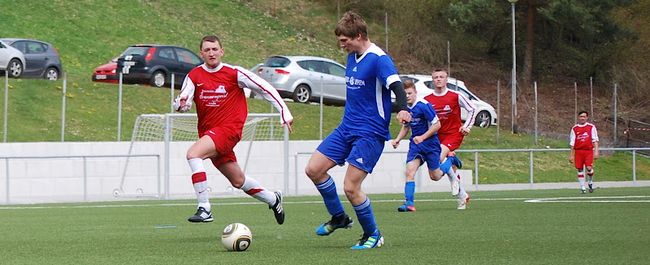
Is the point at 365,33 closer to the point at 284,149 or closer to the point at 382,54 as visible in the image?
the point at 382,54

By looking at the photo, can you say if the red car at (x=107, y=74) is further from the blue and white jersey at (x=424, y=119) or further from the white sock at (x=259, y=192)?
the white sock at (x=259, y=192)

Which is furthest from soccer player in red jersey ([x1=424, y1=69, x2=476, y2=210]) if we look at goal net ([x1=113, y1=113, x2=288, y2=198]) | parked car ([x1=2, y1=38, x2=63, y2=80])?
parked car ([x1=2, y1=38, x2=63, y2=80])

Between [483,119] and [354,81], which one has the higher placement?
[483,119]

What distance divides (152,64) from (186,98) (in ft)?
81.8

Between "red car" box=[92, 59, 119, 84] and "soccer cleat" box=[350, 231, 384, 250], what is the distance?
91.1 ft

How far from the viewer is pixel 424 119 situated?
1767cm

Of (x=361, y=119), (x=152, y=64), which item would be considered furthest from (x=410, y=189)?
(x=152, y=64)

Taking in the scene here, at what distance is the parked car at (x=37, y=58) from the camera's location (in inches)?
1433

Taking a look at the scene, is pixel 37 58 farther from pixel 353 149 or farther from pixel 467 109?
pixel 353 149

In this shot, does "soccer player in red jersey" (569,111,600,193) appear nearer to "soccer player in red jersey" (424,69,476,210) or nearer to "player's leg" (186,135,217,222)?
"soccer player in red jersey" (424,69,476,210)

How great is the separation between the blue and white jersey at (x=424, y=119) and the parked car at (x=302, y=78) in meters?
20.1

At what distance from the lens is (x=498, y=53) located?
5172 centimetres

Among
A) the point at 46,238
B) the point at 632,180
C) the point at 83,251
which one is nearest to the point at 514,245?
the point at 83,251

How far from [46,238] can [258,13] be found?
39130mm
